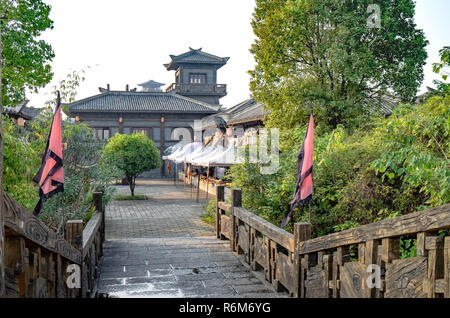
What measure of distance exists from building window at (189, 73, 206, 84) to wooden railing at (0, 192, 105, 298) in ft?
107

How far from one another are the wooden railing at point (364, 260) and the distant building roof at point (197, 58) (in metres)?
30.7

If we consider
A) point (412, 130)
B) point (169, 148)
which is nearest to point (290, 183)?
point (412, 130)

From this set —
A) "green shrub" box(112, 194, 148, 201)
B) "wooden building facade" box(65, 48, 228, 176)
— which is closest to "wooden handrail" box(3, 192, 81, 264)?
"green shrub" box(112, 194, 148, 201)

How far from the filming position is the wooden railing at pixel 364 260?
2.57 metres

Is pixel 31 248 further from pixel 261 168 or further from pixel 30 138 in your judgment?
pixel 30 138

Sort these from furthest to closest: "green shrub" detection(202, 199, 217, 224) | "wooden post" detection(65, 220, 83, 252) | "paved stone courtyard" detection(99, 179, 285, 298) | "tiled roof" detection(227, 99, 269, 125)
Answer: "tiled roof" detection(227, 99, 269, 125), "green shrub" detection(202, 199, 217, 224), "paved stone courtyard" detection(99, 179, 285, 298), "wooden post" detection(65, 220, 83, 252)

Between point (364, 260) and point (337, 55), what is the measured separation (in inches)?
316

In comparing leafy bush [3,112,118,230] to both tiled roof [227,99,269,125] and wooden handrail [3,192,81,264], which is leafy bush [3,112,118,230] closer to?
wooden handrail [3,192,81,264]

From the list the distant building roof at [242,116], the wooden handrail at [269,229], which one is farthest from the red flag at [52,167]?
the distant building roof at [242,116]

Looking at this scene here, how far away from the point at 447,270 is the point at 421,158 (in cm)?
164

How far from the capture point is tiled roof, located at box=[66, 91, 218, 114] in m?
29.3

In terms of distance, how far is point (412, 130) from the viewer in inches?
195

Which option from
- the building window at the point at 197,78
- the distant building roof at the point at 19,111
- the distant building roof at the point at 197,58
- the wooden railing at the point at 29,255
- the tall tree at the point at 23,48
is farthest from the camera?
the building window at the point at 197,78

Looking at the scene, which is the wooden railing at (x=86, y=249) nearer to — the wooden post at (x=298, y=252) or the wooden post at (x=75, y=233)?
the wooden post at (x=75, y=233)
